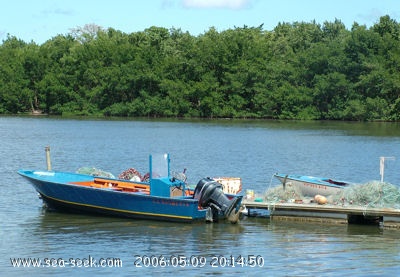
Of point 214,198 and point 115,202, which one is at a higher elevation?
point 214,198

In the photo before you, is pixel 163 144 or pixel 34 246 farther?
pixel 163 144

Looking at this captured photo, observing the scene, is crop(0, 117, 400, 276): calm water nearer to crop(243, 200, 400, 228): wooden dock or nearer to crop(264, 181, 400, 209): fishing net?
crop(243, 200, 400, 228): wooden dock

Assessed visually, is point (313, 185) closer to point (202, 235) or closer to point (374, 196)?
point (374, 196)

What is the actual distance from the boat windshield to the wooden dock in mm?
2922

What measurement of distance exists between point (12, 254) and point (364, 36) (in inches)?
3343

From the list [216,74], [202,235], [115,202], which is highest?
[216,74]

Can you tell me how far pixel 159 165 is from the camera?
2541 centimetres

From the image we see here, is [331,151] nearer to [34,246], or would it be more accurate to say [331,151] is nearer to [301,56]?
[34,246]

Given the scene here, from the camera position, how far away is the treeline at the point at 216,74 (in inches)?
3939

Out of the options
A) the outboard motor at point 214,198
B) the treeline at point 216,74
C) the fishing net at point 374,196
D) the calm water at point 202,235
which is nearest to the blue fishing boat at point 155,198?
the outboard motor at point 214,198

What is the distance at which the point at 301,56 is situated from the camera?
10538cm

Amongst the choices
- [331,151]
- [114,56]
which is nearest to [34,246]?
[331,151]

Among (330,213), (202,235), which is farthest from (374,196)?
(202,235)

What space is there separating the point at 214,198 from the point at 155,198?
1852 millimetres
